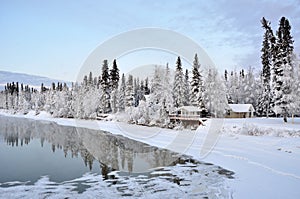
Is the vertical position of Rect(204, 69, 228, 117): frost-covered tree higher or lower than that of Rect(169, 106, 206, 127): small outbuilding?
higher

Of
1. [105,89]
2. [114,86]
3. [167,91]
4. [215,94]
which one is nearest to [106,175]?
[167,91]

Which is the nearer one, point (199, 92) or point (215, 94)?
point (215, 94)

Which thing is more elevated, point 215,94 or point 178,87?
point 178,87

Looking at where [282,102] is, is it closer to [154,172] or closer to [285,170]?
[285,170]

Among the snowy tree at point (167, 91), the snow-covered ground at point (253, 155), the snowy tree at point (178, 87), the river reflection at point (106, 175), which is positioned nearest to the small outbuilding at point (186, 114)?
the snowy tree at point (178, 87)

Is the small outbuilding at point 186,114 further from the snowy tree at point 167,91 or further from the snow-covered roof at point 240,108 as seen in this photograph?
the snow-covered roof at point 240,108

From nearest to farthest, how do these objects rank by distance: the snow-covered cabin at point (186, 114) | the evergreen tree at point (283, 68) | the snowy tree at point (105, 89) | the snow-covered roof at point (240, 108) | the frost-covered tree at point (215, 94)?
1. the evergreen tree at point (283, 68)
2. the snow-covered cabin at point (186, 114)
3. the frost-covered tree at point (215, 94)
4. the snow-covered roof at point (240, 108)
5. the snowy tree at point (105, 89)

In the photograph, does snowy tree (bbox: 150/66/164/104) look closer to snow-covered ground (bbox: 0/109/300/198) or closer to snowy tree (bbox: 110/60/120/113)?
snowy tree (bbox: 110/60/120/113)

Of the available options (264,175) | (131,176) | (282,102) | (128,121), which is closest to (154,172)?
(131,176)

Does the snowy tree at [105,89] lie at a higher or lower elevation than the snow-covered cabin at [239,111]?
higher

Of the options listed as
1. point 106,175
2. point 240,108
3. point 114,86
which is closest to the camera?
point 106,175

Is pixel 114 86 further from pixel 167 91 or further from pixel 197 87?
pixel 197 87

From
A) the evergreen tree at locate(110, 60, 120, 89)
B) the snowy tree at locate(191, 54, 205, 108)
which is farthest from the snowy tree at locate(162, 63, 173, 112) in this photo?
the evergreen tree at locate(110, 60, 120, 89)

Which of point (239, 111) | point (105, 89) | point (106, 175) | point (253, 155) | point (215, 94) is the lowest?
point (106, 175)
